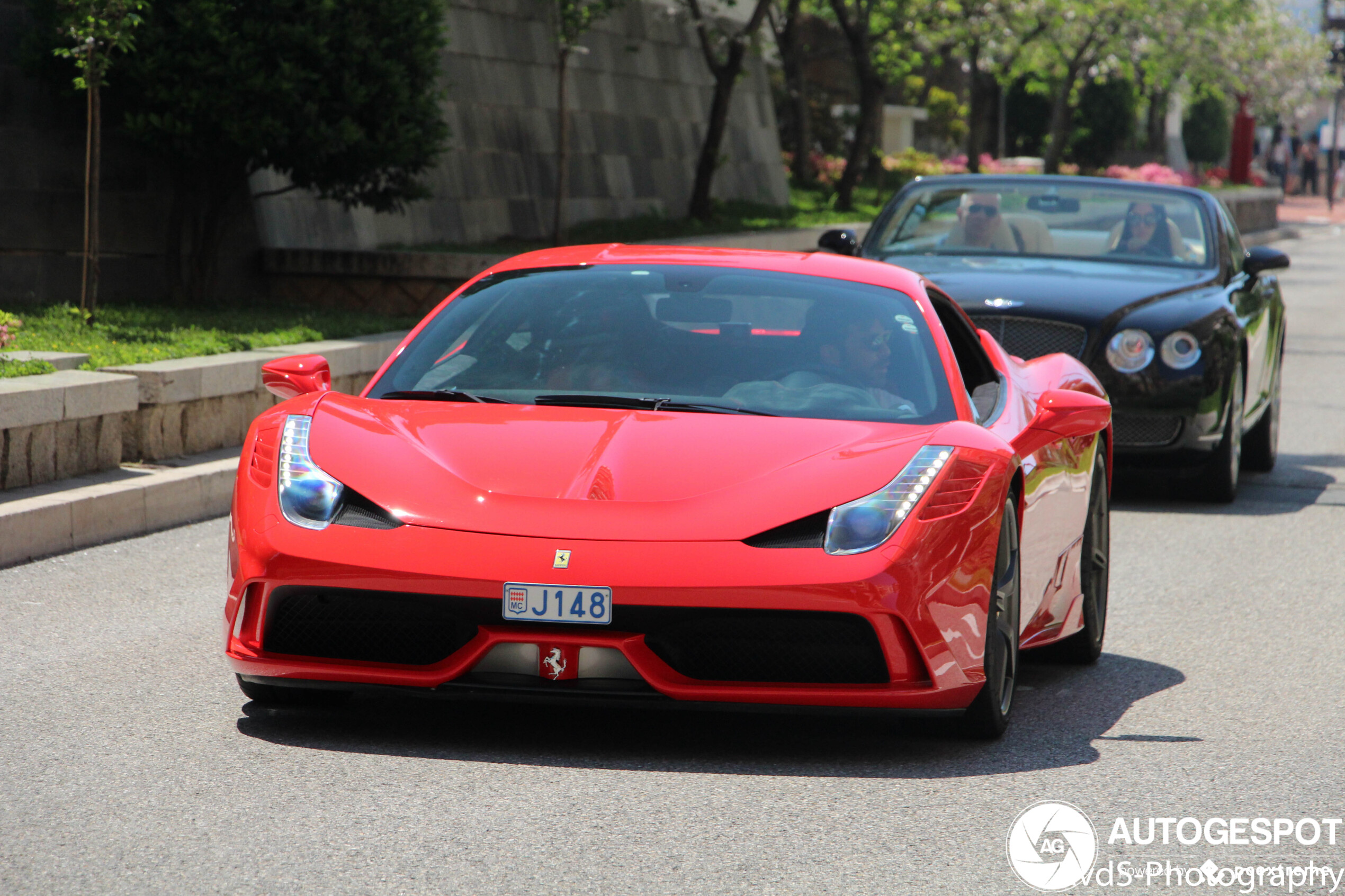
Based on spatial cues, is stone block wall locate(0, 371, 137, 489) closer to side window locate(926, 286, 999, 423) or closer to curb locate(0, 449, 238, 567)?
curb locate(0, 449, 238, 567)

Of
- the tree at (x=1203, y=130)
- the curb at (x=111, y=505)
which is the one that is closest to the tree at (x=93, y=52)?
the curb at (x=111, y=505)

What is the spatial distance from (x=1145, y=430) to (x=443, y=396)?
17.7 feet

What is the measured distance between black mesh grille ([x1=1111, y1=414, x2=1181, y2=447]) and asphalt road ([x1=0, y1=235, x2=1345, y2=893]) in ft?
9.61

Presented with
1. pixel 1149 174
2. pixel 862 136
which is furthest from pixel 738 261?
pixel 1149 174

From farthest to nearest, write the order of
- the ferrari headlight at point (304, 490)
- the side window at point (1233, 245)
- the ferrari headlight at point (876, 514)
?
the side window at point (1233, 245) < the ferrari headlight at point (304, 490) < the ferrari headlight at point (876, 514)

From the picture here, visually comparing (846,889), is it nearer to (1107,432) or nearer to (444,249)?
(1107,432)

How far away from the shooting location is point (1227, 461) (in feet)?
32.5

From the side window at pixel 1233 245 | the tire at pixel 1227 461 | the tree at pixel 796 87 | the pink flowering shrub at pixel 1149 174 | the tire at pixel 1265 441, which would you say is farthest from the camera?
the pink flowering shrub at pixel 1149 174

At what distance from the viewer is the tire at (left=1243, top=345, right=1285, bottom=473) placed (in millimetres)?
11234

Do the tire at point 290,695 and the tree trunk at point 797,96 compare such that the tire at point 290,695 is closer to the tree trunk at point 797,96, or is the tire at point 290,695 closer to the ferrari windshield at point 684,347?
the ferrari windshield at point 684,347

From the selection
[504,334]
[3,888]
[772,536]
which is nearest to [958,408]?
[772,536]

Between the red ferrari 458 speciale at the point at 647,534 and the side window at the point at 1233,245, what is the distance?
A: 5951mm

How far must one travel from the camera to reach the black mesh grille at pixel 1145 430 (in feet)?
32.0

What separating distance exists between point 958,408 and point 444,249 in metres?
12.6
